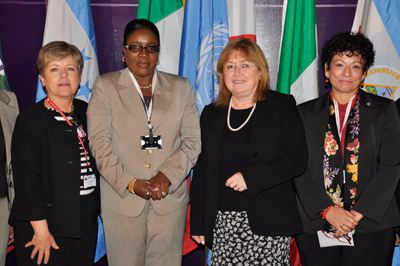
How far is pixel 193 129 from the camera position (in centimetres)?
241

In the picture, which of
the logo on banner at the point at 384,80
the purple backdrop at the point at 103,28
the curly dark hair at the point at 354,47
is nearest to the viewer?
the curly dark hair at the point at 354,47

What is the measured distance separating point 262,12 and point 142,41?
157 cm

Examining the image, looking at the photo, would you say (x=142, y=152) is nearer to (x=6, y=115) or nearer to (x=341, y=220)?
(x=6, y=115)

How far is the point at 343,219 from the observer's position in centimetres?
220

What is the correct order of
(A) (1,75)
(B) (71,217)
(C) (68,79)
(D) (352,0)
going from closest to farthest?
(B) (71,217) < (C) (68,79) < (A) (1,75) < (D) (352,0)

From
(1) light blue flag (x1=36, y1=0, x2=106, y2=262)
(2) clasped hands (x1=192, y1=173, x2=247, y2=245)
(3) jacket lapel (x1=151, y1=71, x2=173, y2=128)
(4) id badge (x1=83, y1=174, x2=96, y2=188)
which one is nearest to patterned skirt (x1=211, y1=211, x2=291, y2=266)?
(2) clasped hands (x1=192, y1=173, x2=247, y2=245)

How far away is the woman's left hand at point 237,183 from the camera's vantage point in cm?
204

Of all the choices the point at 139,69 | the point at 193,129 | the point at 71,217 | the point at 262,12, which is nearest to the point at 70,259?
the point at 71,217

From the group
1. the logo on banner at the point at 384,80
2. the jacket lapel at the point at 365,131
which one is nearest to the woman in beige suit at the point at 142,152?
the jacket lapel at the point at 365,131

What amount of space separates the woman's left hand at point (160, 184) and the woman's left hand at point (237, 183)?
41 cm

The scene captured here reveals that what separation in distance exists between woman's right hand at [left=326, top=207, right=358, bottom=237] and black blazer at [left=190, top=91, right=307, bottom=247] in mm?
A: 250

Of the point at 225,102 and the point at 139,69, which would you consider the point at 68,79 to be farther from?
the point at 225,102

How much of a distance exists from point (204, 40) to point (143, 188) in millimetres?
1474

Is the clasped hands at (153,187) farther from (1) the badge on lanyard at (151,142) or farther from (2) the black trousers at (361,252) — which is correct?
(2) the black trousers at (361,252)
